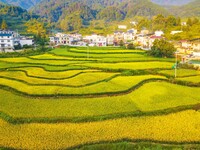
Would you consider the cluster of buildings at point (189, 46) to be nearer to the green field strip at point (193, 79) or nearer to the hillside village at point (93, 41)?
the hillside village at point (93, 41)

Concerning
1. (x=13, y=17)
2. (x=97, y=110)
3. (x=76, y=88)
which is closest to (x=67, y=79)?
(x=76, y=88)

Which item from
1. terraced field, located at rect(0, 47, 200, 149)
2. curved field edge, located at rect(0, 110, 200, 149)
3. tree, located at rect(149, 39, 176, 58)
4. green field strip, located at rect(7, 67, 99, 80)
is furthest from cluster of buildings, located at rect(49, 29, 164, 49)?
curved field edge, located at rect(0, 110, 200, 149)

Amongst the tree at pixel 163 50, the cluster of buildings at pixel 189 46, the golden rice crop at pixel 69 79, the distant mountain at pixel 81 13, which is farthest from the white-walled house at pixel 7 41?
the distant mountain at pixel 81 13

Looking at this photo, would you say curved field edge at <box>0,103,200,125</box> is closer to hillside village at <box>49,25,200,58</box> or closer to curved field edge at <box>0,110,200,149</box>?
curved field edge at <box>0,110,200,149</box>

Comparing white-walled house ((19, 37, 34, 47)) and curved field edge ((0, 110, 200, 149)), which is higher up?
white-walled house ((19, 37, 34, 47))

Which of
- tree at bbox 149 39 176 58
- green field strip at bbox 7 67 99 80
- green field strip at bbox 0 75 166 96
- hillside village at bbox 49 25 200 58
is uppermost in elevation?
hillside village at bbox 49 25 200 58

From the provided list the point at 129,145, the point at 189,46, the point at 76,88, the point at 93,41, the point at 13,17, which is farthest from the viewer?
the point at 13,17

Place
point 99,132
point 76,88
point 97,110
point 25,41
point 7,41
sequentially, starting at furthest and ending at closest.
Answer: point 25,41 → point 7,41 → point 76,88 → point 97,110 → point 99,132

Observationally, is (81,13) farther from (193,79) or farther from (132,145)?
(132,145)
